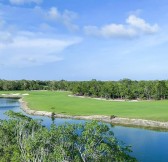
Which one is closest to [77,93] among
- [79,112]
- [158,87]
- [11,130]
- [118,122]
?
[158,87]

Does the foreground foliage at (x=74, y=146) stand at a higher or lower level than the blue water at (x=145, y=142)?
higher

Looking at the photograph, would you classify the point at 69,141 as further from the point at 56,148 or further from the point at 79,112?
the point at 79,112

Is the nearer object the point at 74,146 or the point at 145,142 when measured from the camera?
the point at 74,146

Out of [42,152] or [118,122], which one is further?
[118,122]

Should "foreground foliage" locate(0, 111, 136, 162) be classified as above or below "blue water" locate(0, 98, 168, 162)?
→ above

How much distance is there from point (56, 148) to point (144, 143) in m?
33.3

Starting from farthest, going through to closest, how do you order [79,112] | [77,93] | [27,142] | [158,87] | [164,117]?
[77,93]
[158,87]
[79,112]
[164,117]
[27,142]

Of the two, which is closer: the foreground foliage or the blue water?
the foreground foliage

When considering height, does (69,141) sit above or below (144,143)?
above

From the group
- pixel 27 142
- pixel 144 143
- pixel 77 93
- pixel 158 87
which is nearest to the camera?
pixel 27 142

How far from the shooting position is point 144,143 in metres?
57.0

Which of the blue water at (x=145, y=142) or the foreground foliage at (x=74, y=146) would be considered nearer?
the foreground foliage at (x=74, y=146)

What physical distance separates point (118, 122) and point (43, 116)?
23.9 meters

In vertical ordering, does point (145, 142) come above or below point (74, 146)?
below
